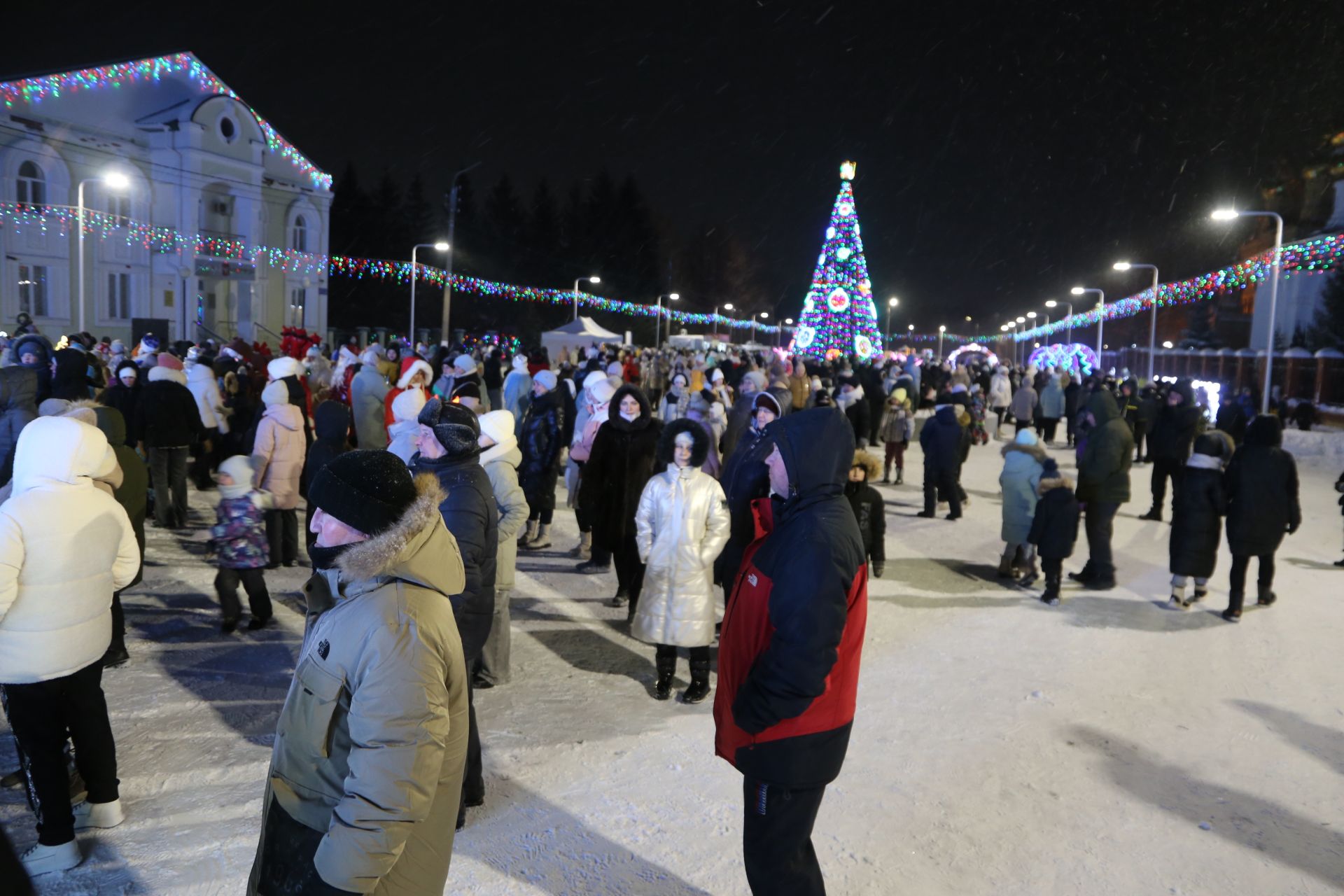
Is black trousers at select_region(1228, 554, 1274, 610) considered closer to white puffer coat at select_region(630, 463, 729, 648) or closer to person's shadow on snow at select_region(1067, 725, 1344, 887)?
person's shadow on snow at select_region(1067, 725, 1344, 887)

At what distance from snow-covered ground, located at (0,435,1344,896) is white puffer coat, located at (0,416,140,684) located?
2.82ft

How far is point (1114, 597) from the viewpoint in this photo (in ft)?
27.3

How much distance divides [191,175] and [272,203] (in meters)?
4.55

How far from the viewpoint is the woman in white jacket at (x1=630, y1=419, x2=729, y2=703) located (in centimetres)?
553

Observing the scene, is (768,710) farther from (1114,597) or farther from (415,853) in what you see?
(1114,597)

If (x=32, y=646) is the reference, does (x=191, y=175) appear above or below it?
above

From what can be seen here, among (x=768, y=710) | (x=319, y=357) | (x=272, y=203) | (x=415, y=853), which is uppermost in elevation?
(x=272, y=203)

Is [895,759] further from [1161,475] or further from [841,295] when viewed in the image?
[841,295]

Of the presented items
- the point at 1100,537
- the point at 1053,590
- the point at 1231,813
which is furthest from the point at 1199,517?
the point at 1231,813

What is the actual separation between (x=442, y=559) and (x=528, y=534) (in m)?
7.33

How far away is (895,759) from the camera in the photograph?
488 centimetres

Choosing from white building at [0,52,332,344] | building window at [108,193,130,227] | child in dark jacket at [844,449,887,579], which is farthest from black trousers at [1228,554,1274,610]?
→ building window at [108,193,130,227]

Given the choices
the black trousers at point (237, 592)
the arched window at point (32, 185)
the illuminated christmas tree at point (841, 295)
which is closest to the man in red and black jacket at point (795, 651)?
the black trousers at point (237, 592)

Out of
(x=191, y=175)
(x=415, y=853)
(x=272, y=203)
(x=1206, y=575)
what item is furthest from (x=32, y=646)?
(x=272, y=203)
